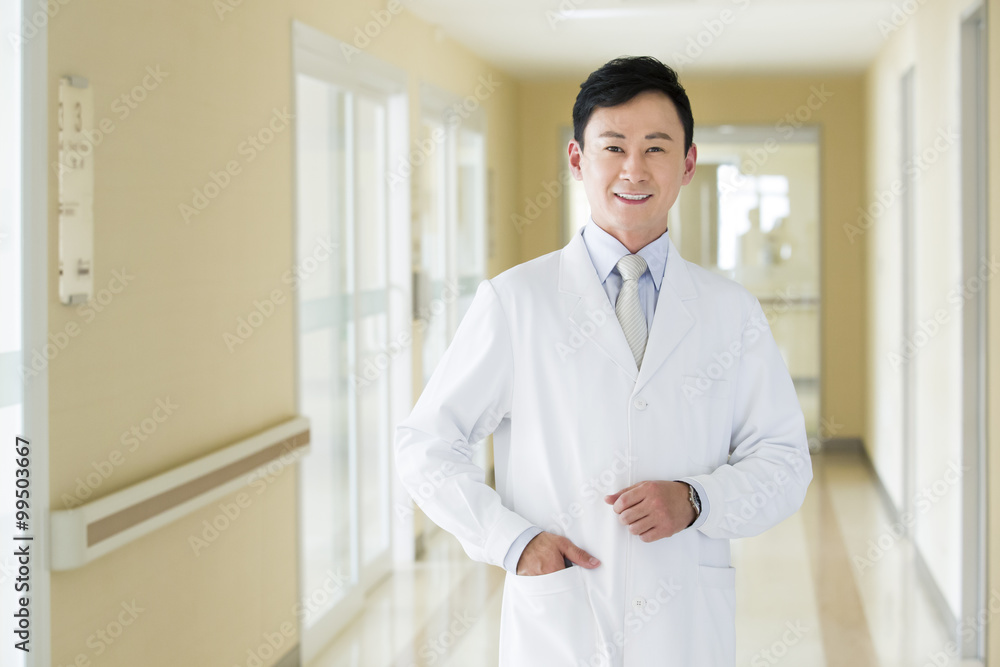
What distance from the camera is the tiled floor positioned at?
3639 mm

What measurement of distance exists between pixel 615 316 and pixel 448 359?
0.93 feet

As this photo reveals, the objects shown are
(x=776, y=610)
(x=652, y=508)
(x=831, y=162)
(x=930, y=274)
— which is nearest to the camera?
(x=652, y=508)

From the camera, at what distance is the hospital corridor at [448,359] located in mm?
1540

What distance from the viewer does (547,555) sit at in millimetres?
1475

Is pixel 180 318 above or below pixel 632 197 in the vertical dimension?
below

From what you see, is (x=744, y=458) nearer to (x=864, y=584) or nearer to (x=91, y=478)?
(x=91, y=478)

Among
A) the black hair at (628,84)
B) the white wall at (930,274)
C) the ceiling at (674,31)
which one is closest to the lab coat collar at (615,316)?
the black hair at (628,84)

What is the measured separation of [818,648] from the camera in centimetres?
369

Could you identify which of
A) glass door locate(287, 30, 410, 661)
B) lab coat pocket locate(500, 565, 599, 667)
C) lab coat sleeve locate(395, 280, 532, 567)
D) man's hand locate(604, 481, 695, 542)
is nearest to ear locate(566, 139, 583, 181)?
lab coat sleeve locate(395, 280, 532, 567)

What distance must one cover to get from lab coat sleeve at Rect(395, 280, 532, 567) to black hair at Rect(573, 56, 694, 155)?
348 millimetres

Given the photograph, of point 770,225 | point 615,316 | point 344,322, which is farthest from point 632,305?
point 770,225

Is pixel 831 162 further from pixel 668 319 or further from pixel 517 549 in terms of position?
pixel 517 549

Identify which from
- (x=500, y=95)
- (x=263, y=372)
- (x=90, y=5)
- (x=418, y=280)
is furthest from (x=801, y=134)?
(x=90, y=5)

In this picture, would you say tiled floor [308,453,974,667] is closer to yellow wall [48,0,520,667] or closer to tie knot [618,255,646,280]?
yellow wall [48,0,520,667]
